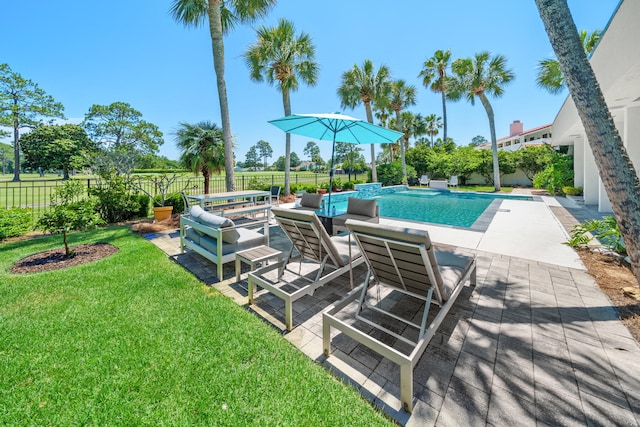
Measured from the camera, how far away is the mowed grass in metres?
1.65

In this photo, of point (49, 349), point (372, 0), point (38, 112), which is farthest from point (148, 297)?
point (38, 112)

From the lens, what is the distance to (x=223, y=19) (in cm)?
953

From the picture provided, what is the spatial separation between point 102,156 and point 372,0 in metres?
10.6

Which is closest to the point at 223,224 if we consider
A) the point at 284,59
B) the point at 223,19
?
the point at 223,19

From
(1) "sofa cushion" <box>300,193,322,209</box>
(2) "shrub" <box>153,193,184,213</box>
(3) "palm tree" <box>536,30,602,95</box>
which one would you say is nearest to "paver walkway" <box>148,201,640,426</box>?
(1) "sofa cushion" <box>300,193,322,209</box>

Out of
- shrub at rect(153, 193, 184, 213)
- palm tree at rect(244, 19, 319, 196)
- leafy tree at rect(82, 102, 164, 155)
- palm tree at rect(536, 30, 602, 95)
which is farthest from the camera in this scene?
leafy tree at rect(82, 102, 164, 155)

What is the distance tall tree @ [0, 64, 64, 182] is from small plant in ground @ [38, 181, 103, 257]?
25795 millimetres

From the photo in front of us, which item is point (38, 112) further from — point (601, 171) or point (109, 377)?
point (601, 171)

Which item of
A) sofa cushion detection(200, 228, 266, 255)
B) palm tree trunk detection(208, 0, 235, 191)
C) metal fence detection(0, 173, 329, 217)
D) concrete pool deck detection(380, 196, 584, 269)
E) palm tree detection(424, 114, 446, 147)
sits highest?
palm tree detection(424, 114, 446, 147)

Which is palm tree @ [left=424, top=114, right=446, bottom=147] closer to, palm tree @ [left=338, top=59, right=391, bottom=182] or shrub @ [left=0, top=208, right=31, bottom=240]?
palm tree @ [left=338, top=59, right=391, bottom=182]

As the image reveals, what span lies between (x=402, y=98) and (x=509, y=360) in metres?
22.9

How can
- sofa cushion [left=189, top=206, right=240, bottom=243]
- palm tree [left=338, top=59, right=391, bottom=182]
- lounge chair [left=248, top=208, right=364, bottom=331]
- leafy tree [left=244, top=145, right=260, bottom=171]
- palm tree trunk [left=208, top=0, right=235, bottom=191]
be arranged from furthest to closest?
leafy tree [left=244, top=145, right=260, bottom=171] < palm tree [left=338, top=59, right=391, bottom=182] < palm tree trunk [left=208, top=0, right=235, bottom=191] < sofa cushion [left=189, top=206, right=240, bottom=243] < lounge chair [left=248, top=208, right=364, bottom=331]

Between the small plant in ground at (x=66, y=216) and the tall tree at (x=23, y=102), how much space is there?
25795 mm

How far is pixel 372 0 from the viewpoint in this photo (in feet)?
→ 29.5
